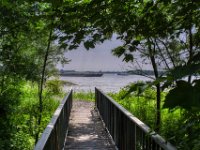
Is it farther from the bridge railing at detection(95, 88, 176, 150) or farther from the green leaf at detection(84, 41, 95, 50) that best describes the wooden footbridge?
the green leaf at detection(84, 41, 95, 50)

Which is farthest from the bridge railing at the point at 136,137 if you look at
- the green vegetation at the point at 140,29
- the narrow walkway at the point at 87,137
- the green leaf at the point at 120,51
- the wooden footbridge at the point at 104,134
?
the green leaf at the point at 120,51

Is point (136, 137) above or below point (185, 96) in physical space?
below

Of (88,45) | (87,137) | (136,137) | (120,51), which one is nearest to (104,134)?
(87,137)

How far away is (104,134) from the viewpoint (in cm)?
963

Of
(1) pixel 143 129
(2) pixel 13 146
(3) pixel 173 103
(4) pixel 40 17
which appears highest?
(4) pixel 40 17

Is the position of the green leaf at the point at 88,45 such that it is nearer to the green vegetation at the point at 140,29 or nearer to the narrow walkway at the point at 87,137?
the green vegetation at the point at 140,29

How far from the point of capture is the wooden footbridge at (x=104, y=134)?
354 centimetres

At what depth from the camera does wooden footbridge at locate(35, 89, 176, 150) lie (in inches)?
139

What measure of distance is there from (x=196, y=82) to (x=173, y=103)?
98 millimetres

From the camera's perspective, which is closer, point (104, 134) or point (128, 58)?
point (128, 58)

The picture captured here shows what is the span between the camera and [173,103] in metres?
1.15

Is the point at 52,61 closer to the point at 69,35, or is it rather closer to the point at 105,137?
the point at 105,137

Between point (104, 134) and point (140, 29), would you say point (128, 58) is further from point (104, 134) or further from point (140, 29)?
point (104, 134)

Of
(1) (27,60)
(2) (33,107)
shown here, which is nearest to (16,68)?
(1) (27,60)
